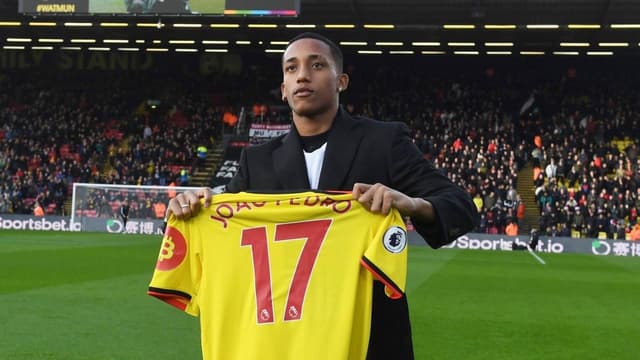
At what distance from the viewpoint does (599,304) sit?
1355 centimetres

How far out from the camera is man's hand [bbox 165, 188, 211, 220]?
11.4 feet

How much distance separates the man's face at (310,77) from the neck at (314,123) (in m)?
0.02

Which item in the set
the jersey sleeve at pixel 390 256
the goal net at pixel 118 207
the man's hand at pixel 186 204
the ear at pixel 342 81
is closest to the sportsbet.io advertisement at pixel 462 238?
the goal net at pixel 118 207

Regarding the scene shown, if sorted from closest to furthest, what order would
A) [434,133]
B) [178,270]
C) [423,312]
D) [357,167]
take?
[357,167]
[178,270]
[423,312]
[434,133]

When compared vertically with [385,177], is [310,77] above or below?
above

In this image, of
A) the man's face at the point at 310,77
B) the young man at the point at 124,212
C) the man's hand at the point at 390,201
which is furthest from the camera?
the young man at the point at 124,212

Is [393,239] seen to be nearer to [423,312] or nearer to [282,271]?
[282,271]

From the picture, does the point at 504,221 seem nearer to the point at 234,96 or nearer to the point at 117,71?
the point at 234,96

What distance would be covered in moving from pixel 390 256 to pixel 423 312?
28.0ft

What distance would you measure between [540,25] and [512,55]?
28.5 feet

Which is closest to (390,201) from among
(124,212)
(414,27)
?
(124,212)

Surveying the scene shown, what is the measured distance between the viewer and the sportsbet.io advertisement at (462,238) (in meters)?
30.3

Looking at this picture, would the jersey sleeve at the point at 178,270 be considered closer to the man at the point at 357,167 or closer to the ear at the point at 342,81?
the man at the point at 357,167

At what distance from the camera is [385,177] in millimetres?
3311
